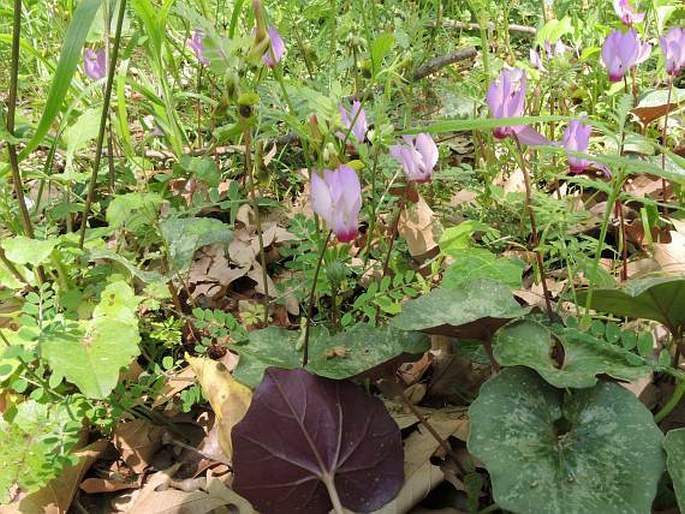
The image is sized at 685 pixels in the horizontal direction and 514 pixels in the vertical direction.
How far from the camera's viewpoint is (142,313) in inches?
64.6

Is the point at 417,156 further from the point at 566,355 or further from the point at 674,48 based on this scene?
the point at 674,48

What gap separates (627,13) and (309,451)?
1.75m

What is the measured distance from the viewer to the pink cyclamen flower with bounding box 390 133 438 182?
1359mm

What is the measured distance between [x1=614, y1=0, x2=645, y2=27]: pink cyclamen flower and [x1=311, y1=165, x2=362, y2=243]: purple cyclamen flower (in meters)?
1.38

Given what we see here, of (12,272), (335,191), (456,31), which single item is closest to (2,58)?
(12,272)

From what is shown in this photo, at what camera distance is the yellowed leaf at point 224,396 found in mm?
1223

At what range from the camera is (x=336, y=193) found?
1161mm

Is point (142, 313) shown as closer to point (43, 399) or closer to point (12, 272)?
point (12, 272)

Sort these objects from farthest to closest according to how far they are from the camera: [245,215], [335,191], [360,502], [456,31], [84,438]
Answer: [456,31] → [245,215] → [84,438] → [335,191] → [360,502]

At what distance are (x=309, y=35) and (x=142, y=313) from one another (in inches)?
59.0

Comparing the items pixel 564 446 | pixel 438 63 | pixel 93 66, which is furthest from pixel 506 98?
pixel 93 66

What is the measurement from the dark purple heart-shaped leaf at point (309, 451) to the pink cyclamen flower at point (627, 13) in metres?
1.61

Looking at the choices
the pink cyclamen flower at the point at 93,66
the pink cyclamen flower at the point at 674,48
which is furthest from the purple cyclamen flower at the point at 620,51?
the pink cyclamen flower at the point at 93,66

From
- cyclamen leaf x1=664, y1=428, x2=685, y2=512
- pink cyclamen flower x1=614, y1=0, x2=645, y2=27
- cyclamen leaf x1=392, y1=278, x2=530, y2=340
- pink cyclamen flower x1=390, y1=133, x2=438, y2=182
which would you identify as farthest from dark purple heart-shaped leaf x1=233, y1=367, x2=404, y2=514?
pink cyclamen flower x1=614, y1=0, x2=645, y2=27
